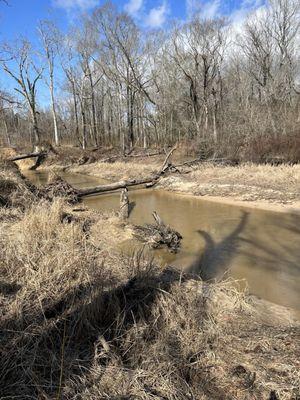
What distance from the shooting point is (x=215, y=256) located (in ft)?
27.7

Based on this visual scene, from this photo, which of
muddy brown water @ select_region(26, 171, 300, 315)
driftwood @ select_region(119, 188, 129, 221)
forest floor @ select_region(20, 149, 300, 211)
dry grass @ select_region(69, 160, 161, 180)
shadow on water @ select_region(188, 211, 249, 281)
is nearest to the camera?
muddy brown water @ select_region(26, 171, 300, 315)

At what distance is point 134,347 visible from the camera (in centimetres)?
362

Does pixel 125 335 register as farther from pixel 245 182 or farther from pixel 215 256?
pixel 245 182

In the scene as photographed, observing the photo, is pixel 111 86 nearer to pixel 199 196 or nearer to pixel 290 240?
pixel 199 196

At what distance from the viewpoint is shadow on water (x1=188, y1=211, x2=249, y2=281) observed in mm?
7363

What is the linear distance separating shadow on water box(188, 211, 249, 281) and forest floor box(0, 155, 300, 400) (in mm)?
1963

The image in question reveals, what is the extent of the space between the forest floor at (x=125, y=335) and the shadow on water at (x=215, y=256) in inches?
77.3

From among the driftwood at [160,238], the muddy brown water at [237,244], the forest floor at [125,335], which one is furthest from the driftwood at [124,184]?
the forest floor at [125,335]

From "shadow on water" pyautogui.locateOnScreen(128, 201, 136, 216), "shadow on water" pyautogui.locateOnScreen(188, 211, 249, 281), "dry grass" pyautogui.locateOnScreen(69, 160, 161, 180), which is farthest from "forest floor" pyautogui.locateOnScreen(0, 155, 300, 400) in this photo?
"dry grass" pyautogui.locateOnScreen(69, 160, 161, 180)

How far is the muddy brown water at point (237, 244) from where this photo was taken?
23.0 feet

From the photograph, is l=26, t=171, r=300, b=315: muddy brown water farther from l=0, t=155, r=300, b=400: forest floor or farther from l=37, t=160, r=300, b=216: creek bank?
l=0, t=155, r=300, b=400: forest floor

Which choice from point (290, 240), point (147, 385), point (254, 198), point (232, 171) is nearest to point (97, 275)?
point (147, 385)

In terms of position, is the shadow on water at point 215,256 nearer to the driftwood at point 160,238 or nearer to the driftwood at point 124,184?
the driftwood at point 160,238

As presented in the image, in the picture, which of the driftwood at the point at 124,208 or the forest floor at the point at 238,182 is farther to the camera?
the forest floor at the point at 238,182
